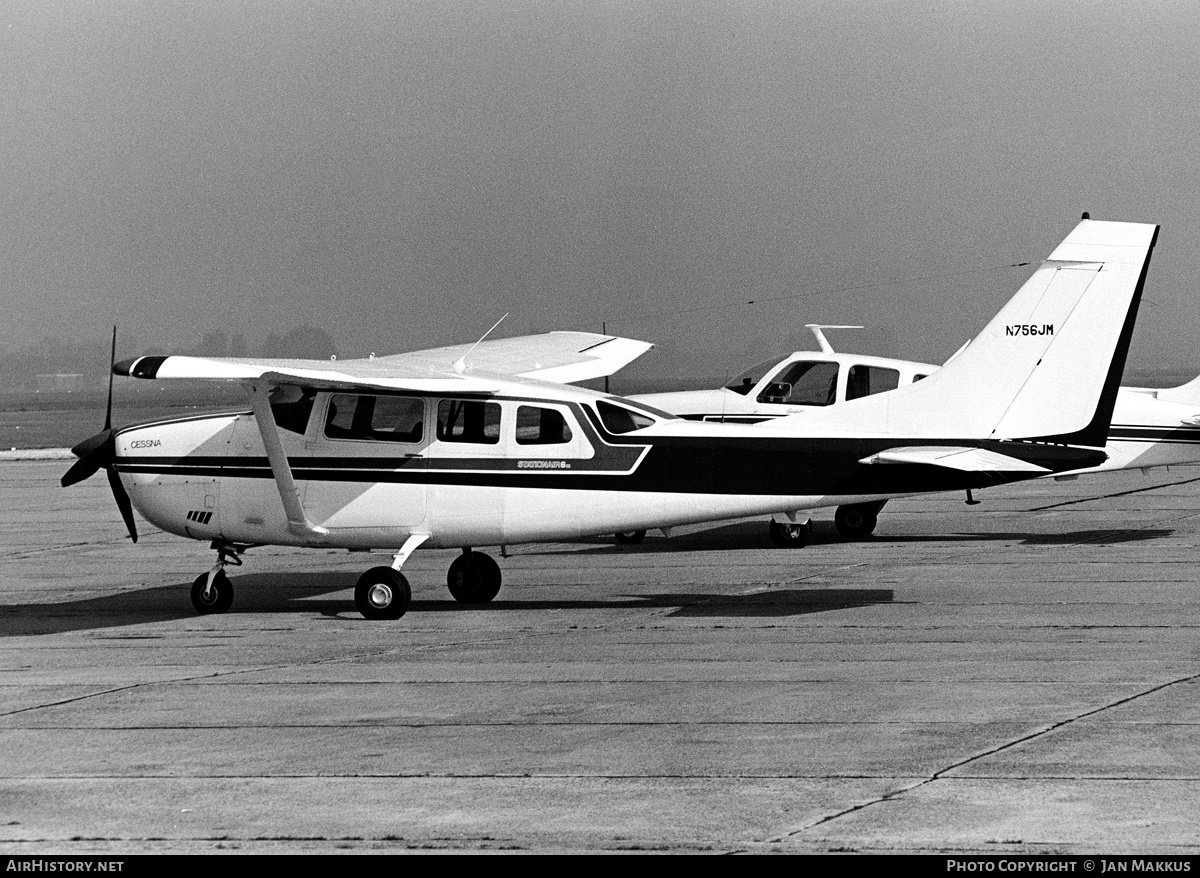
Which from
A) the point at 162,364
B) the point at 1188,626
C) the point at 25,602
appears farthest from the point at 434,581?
the point at 1188,626

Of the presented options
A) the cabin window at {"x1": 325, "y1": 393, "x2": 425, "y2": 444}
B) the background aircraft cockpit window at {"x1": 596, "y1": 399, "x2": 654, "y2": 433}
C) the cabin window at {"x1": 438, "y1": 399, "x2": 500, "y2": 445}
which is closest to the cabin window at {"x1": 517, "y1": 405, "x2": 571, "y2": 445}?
the cabin window at {"x1": 438, "y1": 399, "x2": 500, "y2": 445}

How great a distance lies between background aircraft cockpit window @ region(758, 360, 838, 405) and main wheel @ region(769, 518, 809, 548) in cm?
221

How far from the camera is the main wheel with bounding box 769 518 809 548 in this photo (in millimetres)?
18766

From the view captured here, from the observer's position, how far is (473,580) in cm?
1470

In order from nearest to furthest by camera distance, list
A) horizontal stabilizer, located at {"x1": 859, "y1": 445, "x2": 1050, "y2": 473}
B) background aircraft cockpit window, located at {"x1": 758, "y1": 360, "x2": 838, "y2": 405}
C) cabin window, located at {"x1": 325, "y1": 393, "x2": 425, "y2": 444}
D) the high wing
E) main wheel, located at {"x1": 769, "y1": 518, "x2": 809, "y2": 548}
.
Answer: the high wing, horizontal stabilizer, located at {"x1": 859, "y1": 445, "x2": 1050, "y2": 473}, cabin window, located at {"x1": 325, "y1": 393, "x2": 425, "y2": 444}, main wheel, located at {"x1": 769, "y1": 518, "x2": 809, "y2": 548}, background aircraft cockpit window, located at {"x1": 758, "y1": 360, "x2": 838, "y2": 405}

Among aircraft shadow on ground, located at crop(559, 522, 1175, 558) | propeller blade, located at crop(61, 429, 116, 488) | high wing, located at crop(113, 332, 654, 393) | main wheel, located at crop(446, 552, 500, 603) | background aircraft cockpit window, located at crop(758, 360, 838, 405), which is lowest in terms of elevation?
aircraft shadow on ground, located at crop(559, 522, 1175, 558)

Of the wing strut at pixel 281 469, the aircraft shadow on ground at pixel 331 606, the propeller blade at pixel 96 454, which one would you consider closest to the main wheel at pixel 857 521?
the aircraft shadow on ground at pixel 331 606

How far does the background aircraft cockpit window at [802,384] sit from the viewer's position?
20375 millimetres

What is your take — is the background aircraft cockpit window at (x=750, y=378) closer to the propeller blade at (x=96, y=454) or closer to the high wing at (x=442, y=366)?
the high wing at (x=442, y=366)

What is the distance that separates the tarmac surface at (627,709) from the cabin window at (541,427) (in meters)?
1.56

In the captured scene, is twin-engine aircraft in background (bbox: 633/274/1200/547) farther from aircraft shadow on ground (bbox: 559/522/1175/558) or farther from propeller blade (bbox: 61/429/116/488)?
propeller blade (bbox: 61/429/116/488)

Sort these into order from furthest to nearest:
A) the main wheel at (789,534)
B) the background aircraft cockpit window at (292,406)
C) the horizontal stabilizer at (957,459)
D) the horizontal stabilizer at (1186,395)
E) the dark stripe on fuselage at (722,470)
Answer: the horizontal stabilizer at (1186,395)
the main wheel at (789,534)
the background aircraft cockpit window at (292,406)
the dark stripe on fuselage at (722,470)
the horizontal stabilizer at (957,459)

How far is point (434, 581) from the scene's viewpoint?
1625 centimetres

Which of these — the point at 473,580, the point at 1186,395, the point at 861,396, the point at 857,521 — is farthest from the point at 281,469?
the point at 1186,395
